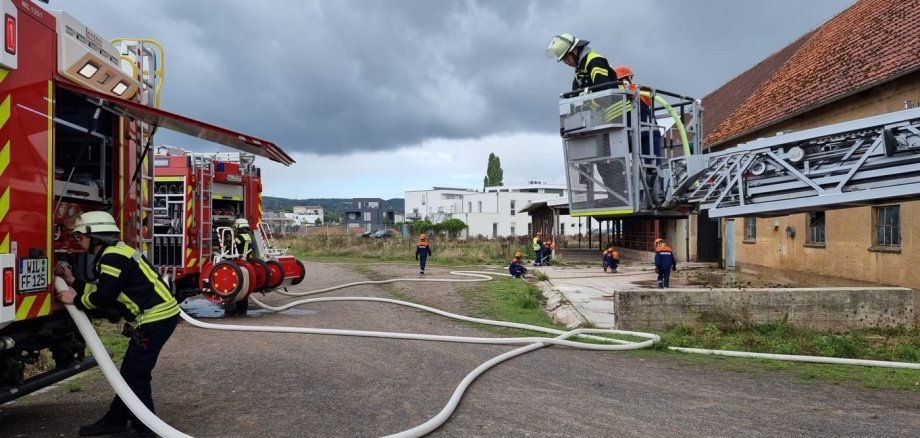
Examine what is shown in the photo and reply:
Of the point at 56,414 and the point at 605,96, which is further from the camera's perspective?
the point at 605,96

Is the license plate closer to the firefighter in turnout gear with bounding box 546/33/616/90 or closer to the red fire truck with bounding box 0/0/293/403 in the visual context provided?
the red fire truck with bounding box 0/0/293/403

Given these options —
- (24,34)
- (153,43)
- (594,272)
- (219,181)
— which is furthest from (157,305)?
(594,272)

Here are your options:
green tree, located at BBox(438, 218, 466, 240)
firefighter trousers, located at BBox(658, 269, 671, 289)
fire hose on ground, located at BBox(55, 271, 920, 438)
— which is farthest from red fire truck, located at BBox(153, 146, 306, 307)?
green tree, located at BBox(438, 218, 466, 240)

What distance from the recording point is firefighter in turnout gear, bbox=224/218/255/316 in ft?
34.4

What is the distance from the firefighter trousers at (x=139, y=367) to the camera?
173 inches

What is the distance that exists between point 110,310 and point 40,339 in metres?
0.44

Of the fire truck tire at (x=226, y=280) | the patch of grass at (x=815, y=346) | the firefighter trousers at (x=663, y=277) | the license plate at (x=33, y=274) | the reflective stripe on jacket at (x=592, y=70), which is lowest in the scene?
the patch of grass at (x=815, y=346)

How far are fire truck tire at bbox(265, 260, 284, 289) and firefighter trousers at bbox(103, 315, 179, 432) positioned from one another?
6277 mm

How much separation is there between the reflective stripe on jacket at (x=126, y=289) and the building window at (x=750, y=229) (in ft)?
54.8

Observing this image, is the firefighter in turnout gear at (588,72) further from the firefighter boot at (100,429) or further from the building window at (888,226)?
the building window at (888,226)

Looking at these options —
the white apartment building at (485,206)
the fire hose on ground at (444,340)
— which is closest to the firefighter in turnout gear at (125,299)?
the fire hose on ground at (444,340)

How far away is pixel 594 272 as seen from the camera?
20.2 m

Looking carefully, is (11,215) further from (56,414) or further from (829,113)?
(829,113)

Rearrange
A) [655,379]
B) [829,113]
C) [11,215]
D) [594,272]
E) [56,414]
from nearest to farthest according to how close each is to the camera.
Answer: [11,215] → [56,414] → [655,379] → [829,113] → [594,272]
